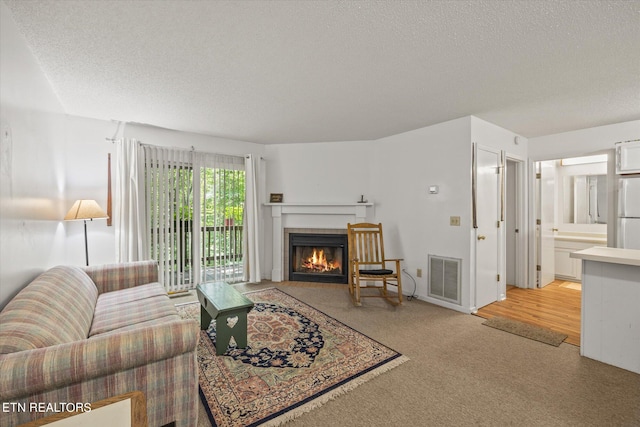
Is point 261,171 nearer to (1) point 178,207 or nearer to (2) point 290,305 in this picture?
(1) point 178,207

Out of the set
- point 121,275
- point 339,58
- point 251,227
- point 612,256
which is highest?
point 339,58

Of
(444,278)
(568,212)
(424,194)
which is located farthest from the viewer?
(568,212)

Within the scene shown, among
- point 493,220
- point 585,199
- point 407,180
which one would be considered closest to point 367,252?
point 407,180

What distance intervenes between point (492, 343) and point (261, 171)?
4.10 meters

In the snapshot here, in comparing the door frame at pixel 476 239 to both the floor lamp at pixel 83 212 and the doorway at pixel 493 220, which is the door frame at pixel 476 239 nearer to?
the doorway at pixel 493 220

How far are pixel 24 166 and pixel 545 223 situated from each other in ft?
20.9

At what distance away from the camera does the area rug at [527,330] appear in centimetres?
271

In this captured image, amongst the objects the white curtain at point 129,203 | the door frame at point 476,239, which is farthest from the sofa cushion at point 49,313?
the door frame at point 476,239

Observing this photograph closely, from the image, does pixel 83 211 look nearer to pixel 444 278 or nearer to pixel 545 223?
pixel 444 278

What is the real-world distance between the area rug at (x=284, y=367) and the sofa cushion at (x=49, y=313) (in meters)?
0.92

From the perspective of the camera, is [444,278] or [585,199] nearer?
[444,278]

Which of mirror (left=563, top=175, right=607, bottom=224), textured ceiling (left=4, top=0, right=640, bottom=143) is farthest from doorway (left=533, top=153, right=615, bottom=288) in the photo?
textured ceiling (left=4, top=0, right=640, bottom=143)

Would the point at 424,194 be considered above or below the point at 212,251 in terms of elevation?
above

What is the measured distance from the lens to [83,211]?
10.1 ft
